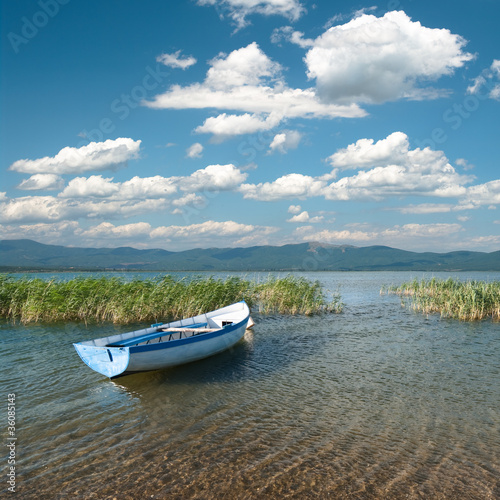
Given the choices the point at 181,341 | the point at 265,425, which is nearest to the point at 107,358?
the point at 181,341

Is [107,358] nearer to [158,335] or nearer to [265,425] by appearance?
[158,335]

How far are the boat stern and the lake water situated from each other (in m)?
0.73

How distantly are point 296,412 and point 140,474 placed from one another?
4.83m

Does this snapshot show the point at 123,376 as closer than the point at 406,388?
No

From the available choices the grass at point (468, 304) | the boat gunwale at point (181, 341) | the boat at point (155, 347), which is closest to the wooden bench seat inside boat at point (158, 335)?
the boat at point (155, 347)

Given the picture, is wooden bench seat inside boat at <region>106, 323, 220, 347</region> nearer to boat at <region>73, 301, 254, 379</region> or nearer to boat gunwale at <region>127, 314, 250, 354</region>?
boat at <region>73, 301, 254, 379</region>

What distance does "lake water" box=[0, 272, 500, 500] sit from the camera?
7.25 metres

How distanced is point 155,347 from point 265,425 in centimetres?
519

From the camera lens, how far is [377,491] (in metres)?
7.00

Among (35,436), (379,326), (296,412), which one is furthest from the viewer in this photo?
(379,326)

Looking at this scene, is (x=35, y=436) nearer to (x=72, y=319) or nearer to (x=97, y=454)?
(x=97, y=454)

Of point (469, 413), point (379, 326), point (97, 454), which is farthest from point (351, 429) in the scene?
point (379, 326)
